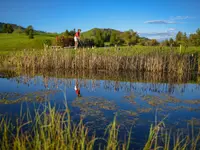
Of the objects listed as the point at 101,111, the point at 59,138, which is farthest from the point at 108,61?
the point at 59,138

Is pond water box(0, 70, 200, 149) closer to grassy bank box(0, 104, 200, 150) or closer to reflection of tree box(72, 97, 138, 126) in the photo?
reflection of tree box(72, 97, 138, 126)

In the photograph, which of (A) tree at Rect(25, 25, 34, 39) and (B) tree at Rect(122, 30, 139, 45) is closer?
A: (A) tree at Rect(25, 25, 34, 39)

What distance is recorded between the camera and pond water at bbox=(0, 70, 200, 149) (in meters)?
5.73

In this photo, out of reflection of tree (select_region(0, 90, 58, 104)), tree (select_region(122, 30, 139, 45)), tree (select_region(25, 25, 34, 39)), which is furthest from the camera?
tree (select_region(122, 30, 139, 45))

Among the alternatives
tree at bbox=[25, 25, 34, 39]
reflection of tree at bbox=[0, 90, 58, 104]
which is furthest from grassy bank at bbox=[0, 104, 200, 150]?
tree at bbox=[25, 25, 34, 39]

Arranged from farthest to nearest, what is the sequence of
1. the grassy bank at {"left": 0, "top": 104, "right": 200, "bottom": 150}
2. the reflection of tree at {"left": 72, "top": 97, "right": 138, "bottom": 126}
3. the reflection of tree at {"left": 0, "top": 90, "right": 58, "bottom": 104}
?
the reflection of tree at {"left": 0, "top": 90, "right": 58, "bottom": 104} < the reflection of tree at {"left": 72, "top": 97, "right": 138, "bottom": 126} < the grassy bank at {"left": 0, "top": 104, "right": 200, "bottom": 150}

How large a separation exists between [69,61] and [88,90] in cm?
591

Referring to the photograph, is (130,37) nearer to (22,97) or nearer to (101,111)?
(22,97)

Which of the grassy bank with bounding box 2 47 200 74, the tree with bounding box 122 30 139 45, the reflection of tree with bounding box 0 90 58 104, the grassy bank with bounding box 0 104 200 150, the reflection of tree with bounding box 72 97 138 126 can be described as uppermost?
the tree with bounding box 122 30 139 45

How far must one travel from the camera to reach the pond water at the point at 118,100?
5.73 metres

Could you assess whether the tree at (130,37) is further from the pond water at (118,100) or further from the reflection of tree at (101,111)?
the reflection of tree at (101,111)

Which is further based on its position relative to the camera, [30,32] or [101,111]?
[30,32]

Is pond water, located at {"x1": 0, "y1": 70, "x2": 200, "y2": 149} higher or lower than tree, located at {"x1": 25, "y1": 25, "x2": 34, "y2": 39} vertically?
lower

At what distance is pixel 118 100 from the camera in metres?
7.88
